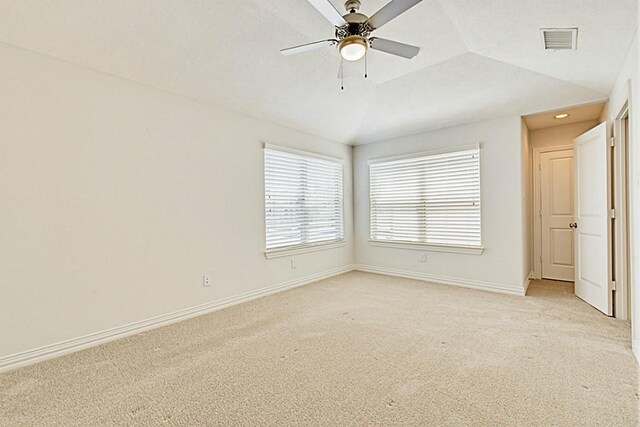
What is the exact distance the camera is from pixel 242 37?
2838 mm

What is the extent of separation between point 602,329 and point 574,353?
800 mm

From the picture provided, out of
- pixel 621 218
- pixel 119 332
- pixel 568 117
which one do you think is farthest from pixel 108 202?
pixel 568 117

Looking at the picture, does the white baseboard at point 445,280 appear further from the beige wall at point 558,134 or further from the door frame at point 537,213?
the beige wall at point 558,134

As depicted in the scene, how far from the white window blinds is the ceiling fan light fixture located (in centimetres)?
298

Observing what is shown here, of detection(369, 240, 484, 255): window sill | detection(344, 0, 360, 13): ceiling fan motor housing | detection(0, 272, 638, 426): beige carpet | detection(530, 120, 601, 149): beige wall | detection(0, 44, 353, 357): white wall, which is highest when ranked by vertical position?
detection(344, 0, 360, 13): ceiling fan motor housing

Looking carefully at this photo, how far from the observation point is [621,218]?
3.16 m

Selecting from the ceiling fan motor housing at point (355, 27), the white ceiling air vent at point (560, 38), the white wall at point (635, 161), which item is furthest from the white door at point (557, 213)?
the ceiling fan motor housing at point (355, 27)

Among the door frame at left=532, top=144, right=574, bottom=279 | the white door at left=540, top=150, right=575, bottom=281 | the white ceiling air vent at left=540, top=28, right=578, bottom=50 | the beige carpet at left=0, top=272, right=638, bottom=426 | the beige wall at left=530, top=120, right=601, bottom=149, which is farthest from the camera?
the door frame at left=532, top=144, right=574, bottom=279

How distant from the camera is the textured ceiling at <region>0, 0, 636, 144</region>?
238 cm

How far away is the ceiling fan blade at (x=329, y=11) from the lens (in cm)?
188

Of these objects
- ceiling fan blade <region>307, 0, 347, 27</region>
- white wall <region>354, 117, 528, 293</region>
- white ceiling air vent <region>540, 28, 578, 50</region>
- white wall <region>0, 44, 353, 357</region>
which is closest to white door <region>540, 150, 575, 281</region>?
white wall <region>354, 117, 528, 293</region>

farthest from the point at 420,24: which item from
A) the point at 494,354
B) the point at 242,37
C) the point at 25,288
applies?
the point at 25,288

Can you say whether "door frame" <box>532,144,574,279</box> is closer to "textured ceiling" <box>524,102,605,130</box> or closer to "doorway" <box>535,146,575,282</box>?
"doorway" <box>535,146,575,282</box>

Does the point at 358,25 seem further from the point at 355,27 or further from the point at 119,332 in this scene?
the point at 119,332
